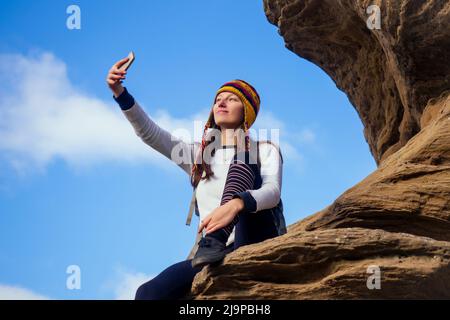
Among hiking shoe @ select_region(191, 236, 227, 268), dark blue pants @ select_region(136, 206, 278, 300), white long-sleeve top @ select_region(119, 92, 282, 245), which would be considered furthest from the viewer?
white long-sleeve top @ select_region(119, 92, 282, 245)

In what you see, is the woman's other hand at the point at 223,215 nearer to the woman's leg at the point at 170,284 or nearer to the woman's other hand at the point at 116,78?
the woman's leg at the point at 170,284

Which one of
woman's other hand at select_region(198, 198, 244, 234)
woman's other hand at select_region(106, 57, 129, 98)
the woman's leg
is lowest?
the woman's leg

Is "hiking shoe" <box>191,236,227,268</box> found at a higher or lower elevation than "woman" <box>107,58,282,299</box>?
lower

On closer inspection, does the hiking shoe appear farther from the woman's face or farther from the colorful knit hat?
the woman's face

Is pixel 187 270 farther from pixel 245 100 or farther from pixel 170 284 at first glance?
pixel 245 100

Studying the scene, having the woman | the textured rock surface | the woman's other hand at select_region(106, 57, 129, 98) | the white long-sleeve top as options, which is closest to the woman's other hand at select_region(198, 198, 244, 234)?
the woman

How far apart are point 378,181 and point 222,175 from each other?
6.14 ft

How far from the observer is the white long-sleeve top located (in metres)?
6.52

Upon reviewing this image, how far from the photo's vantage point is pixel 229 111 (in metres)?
6.99

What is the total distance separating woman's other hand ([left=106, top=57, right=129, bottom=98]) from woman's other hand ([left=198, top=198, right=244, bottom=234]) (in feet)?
5.09

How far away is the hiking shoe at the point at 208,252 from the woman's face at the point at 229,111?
55.2 inches

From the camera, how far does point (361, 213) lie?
737 centimetres
